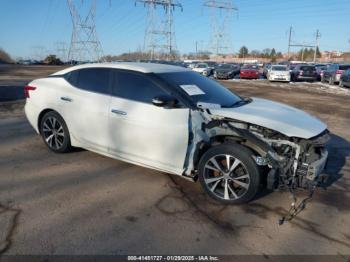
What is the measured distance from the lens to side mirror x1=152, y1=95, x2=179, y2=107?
4176 mm

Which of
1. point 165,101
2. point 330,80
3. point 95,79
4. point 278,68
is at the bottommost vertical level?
point 330,80

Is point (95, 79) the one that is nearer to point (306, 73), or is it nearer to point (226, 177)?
point (226, 177)

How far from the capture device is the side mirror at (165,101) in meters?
4.18

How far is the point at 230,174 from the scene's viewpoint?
4004 millimetres

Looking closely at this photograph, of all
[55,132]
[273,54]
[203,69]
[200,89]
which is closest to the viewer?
[200,89]

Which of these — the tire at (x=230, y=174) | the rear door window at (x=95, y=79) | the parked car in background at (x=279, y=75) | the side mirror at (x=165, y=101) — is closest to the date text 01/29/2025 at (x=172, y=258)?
the tire at (x=230, y=174)

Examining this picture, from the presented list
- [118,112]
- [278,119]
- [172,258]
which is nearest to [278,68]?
[278,119]

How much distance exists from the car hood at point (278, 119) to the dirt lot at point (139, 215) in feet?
3.01

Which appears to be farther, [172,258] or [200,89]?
[200,89]

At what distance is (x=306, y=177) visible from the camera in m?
3.81

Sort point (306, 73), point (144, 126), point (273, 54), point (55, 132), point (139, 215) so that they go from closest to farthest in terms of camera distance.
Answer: point (139, 215) → point (144, 126) → point (55, 132) → point (306, 73) → point (273, 54)

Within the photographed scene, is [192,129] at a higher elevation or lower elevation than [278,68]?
higher

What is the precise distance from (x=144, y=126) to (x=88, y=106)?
1085 millimetres

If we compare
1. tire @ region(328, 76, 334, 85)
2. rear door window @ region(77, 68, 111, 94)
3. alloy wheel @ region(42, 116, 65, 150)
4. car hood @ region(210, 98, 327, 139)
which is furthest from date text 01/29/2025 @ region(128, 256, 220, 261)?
tire @ region(328, 76, 334, 85)
